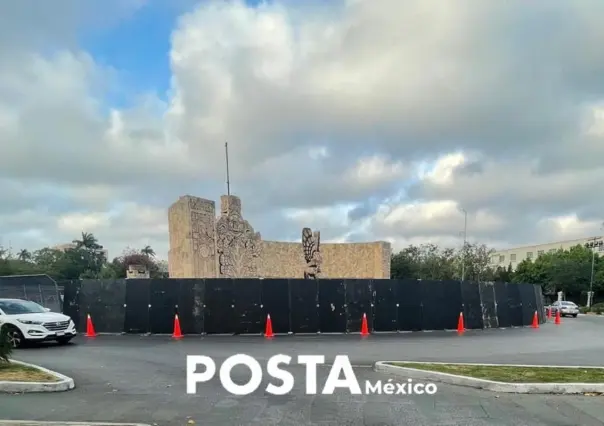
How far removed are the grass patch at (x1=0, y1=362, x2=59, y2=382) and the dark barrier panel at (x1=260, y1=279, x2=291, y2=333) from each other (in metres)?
10.6

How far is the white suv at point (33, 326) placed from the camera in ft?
54.4

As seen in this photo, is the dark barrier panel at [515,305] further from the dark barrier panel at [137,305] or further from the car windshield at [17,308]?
the car windshield at [17,308]

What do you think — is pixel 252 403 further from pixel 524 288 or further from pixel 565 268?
pixel 565 268

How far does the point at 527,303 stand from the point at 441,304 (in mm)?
7460

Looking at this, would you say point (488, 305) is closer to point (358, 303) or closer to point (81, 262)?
point (358, 303)

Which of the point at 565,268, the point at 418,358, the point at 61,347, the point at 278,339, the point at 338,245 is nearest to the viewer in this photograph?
the point at 418,358

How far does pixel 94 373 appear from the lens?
11.8m

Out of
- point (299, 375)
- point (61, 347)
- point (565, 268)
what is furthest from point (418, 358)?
point (565, 268)

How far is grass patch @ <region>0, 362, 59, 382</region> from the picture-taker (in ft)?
32.8

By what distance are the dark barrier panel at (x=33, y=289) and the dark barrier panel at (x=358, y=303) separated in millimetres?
12478

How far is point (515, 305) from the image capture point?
89.3 ft

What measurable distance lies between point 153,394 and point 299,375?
324 cm

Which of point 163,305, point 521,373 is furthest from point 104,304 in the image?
point 521,373

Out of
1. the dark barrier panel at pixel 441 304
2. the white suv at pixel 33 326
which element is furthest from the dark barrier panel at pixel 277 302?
the white suv at pixel 33 326
